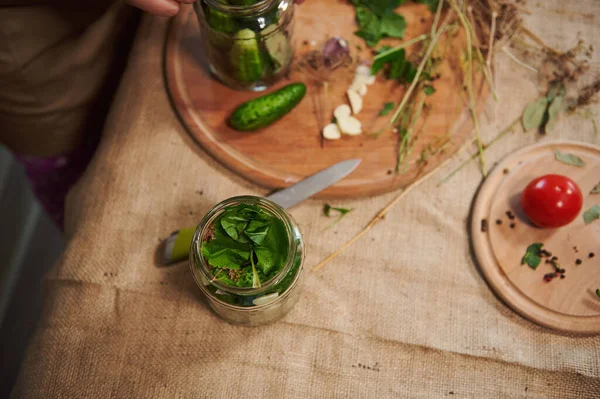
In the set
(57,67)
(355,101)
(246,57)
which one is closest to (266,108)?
(246,57)

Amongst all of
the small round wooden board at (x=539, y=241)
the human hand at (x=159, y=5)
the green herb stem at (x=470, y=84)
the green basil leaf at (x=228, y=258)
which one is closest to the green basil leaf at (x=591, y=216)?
the small round wooden board at (x=539, y=241)

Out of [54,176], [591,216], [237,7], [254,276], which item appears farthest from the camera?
[54,176]

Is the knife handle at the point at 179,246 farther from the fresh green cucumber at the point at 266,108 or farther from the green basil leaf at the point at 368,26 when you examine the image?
the green basil leaf at the point at 368,26

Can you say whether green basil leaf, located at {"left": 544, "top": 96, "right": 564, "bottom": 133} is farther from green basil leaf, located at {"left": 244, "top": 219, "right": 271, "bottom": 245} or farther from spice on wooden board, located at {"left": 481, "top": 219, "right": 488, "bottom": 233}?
green basil leaf, located at {"left": 244, "top": 219, "right": 271, "bottom": 245}

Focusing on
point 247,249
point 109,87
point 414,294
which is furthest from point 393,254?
point 109,87

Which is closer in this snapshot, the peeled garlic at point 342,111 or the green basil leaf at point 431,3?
the peeled garlic at point 342,111

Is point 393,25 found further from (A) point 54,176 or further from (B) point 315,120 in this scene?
(A) point 54,176
